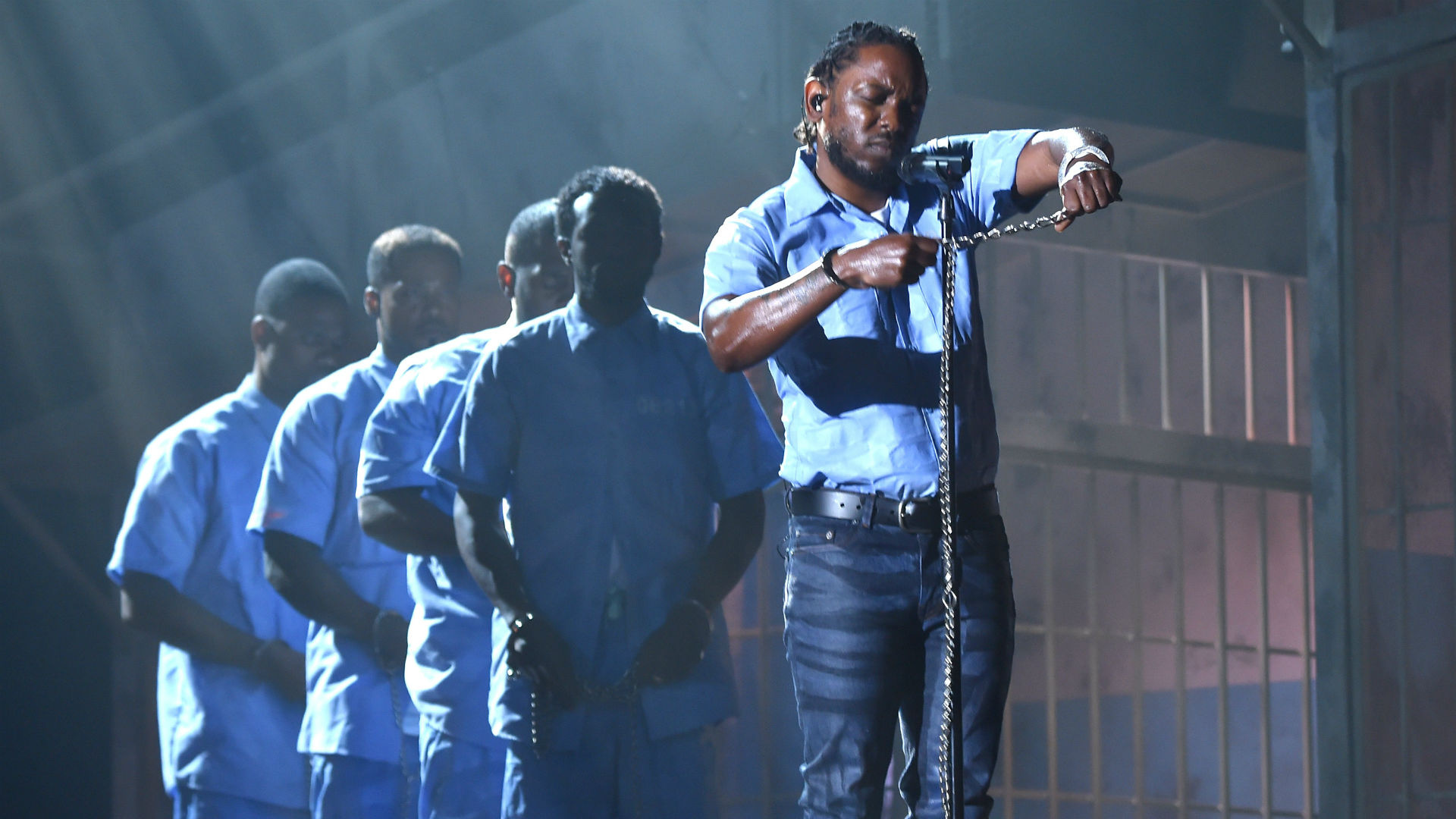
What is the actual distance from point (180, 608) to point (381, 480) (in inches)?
54.7

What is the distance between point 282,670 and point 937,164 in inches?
143

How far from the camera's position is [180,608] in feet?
18.3

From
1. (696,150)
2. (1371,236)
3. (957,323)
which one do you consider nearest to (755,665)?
(696,150)

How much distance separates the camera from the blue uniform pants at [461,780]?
4.20m

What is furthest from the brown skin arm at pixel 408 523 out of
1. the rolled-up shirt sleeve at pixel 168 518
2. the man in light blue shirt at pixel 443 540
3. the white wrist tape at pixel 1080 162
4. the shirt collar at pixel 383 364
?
the white wrist tape at pixel 1080 162

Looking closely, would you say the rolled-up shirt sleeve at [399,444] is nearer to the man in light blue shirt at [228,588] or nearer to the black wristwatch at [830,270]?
the man in light blue shirt at [228,588]

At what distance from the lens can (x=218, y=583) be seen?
226 inches

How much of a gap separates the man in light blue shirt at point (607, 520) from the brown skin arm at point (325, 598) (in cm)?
105

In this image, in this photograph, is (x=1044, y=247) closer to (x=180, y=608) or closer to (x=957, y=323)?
(x=180, y=608)

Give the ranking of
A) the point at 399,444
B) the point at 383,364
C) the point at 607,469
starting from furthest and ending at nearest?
the point at 383,364 → the point at 399,444 → the point at 607,469

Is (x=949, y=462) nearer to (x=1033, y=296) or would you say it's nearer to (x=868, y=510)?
→ (x=868, y=510)

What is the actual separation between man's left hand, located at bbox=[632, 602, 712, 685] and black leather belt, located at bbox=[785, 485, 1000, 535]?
1250 mm

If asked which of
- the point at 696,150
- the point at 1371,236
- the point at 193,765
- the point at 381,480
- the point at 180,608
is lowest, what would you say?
the point at 193,765

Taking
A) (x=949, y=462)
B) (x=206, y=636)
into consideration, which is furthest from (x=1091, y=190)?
(x=206, y=636)
